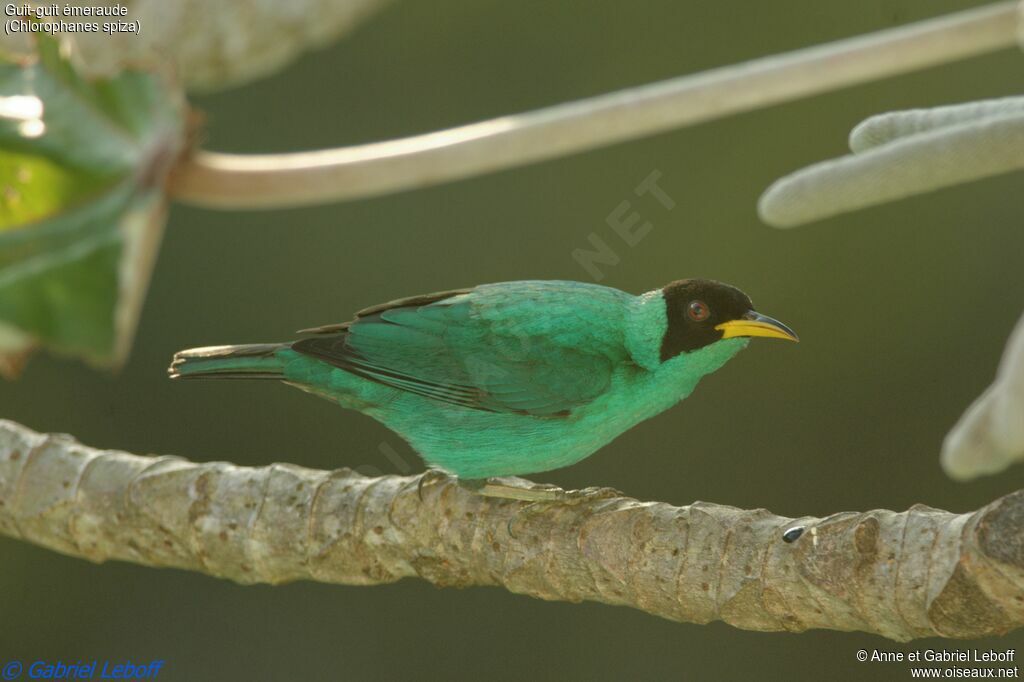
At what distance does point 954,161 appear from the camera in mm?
1896

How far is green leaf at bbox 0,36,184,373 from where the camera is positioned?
120 inches

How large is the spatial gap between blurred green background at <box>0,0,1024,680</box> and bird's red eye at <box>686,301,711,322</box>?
2225 millimetres

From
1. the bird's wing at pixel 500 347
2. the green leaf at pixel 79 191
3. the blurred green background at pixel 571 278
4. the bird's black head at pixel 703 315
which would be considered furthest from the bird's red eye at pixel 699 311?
the blurred green background at pixel 571 278

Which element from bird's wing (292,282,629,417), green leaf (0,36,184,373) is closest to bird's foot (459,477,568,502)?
bird's wing (292,282,629,417)

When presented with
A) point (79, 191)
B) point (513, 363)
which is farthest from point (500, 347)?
point (79, 191)

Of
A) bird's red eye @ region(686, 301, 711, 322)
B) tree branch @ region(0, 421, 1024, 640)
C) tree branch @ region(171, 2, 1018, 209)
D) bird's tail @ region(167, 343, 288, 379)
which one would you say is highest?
tree branch @ region(171, 2, 1018, 209)

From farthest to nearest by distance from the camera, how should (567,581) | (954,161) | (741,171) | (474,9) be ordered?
1. (474,9)
2. (741,171)
3. (567,581)
4. (954,161)

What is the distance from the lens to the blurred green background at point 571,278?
504 cm

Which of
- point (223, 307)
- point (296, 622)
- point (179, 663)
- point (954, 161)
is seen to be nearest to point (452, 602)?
point (296, 622)

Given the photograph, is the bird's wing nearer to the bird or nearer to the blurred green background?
the bird

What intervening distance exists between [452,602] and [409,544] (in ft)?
8.37

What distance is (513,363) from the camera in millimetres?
2912

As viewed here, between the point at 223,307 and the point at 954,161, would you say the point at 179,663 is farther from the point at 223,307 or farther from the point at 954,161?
the point at 954,161

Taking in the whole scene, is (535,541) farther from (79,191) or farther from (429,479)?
Result: (79,191)
